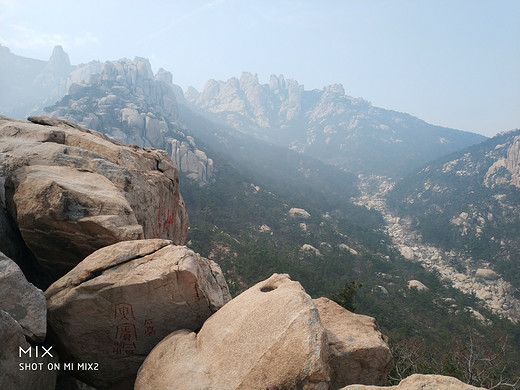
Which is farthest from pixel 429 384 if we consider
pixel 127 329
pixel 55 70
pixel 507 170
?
pixel 55 70

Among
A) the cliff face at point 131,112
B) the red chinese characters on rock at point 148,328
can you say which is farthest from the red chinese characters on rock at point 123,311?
the cliff face at point 131,112

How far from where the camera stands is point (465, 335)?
84.9 ft

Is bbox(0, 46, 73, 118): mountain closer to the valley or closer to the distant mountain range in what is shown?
the distant mountain range

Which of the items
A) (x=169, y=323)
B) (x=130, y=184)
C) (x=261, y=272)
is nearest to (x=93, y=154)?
(x=130, y=184)

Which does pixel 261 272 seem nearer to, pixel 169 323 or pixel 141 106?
pixel 169 323

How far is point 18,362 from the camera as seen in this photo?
4344mm

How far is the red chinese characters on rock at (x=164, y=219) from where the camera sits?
12.0 m

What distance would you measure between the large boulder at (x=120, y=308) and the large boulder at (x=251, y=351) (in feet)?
1.48

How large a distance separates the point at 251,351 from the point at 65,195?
5.18m

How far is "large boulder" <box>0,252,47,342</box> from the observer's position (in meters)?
4.68

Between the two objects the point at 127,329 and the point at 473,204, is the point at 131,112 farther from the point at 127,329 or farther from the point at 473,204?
the point at 473,204

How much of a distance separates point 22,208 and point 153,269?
348cm

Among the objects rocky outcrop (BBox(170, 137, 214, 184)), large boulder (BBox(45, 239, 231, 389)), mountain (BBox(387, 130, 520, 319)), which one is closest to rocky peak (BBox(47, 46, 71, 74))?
rocky outcrop (BBox(170, 137, 214, 184))

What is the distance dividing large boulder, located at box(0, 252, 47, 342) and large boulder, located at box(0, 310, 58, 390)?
260 mm
